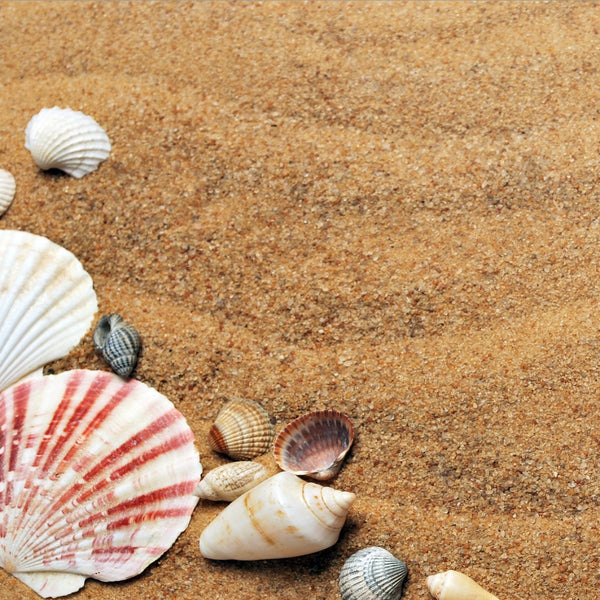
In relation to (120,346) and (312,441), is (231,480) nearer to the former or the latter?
(312,441)

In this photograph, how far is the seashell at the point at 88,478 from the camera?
214cm

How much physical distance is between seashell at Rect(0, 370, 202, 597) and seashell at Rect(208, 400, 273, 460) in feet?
0.39

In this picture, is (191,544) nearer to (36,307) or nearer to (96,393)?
(96,393)

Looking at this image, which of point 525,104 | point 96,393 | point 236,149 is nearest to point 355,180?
point 236,149

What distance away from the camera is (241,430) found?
217 cm

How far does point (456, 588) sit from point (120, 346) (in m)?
1.22

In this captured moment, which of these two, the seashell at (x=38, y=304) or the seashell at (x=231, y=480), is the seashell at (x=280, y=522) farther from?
the seashell at (x=38, y=304)

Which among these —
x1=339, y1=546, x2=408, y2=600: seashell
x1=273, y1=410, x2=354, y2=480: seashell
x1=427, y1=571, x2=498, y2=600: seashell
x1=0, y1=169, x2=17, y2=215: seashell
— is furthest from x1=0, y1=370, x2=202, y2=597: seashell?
x1=427, y1=571, x2=498, y2=600: seashell

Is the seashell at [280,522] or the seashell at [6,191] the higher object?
the seashell at [6,191]

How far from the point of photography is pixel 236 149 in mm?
2451

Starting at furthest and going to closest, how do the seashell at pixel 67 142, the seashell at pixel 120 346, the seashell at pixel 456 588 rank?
1. the seashell at pixel 67 142
2. the seashell at pixel 120 346
3. the seashell at pixel 456 588

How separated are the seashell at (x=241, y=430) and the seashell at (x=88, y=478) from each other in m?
0.12

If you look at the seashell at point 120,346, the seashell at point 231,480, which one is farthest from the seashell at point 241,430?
the seashell at point 120,346

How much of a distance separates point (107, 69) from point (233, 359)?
1.19 m
